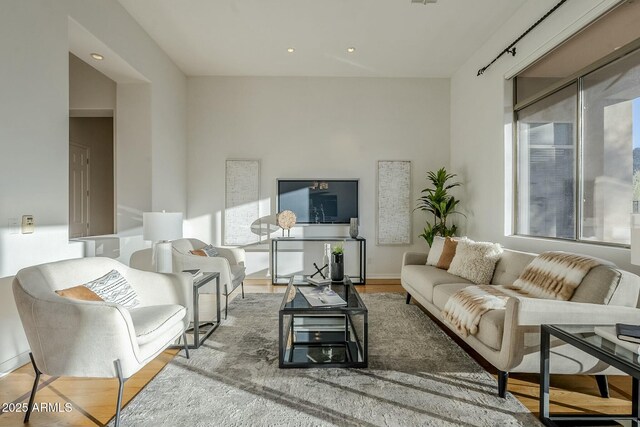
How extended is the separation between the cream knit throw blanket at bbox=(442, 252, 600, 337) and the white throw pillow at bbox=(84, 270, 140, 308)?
2296 mm

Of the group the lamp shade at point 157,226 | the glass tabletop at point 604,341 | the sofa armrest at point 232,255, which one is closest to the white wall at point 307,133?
the sofa armrest at point 232,255

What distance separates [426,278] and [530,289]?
3.32 feet

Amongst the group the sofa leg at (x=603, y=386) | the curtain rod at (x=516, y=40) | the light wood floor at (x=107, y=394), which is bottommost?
the light wood floor at (x=107, y=394)

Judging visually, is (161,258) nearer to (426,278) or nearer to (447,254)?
(426,278)

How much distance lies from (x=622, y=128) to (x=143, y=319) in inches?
143

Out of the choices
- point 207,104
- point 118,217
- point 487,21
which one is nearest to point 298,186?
point 207,104

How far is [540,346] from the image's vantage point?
194 cm

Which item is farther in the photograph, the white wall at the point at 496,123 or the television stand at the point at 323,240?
the television stand at the point at 323,240

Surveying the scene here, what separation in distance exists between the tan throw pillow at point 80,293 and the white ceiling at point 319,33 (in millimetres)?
3059

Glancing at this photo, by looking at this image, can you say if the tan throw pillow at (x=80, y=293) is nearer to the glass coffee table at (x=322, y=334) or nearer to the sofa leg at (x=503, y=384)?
the glass coffee table at (x=322, y=334)

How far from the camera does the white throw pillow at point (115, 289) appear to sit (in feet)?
7.24

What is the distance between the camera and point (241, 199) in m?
5.59

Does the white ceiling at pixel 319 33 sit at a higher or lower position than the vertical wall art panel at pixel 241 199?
higher

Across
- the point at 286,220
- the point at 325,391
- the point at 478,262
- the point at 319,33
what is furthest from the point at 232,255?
the point at 319,33
